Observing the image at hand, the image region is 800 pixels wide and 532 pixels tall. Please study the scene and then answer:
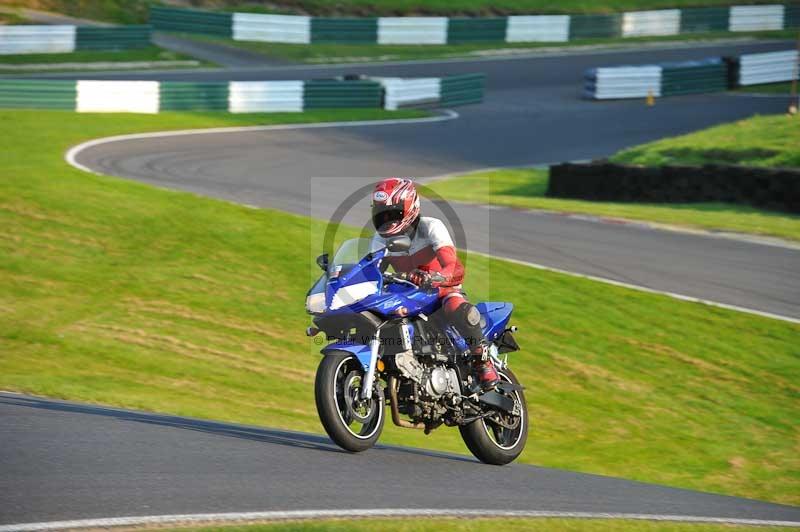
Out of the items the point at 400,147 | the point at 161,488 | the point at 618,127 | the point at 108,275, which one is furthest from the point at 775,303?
the point at 618,127

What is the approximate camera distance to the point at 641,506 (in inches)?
324

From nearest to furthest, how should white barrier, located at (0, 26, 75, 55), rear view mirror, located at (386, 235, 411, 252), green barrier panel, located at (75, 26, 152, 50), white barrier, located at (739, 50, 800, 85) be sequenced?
1. rear view mirror, located at (386, 235, 411, 252)
2. white barrier, located at (0, 26, 75, 55)
3. green barrier panel, located at (75, 26, 152, 50)
4. white barrier, located at (739, 50, 800, 85)

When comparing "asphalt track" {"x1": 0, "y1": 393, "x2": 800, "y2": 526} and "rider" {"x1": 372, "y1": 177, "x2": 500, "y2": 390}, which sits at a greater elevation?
"rider" {"x1": 372, "y1": 177, "x2": 500, "y2": 390}

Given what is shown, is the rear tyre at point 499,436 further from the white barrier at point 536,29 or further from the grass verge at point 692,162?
the white barrier at point 536,29

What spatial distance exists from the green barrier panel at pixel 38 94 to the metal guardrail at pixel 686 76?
19.0 meters

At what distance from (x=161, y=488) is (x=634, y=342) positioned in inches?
367

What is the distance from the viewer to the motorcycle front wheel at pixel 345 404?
8062 millimetres

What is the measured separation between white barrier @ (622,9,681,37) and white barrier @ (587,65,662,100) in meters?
12.8

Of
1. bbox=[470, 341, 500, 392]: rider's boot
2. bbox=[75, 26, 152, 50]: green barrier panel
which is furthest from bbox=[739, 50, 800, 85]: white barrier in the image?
bbox=[470, 341, 500, 392]: rider's boot

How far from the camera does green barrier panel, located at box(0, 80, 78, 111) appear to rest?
29625mm

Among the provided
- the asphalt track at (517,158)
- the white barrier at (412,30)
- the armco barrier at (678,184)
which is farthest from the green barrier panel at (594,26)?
the armco barrier at (678,184)

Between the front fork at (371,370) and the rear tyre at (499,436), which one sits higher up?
the front fork at (371,370)

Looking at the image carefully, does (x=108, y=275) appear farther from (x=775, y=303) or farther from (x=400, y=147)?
(x=400, y=147)

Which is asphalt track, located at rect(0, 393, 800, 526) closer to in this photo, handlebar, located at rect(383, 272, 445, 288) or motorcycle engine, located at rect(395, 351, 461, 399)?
motorcycle engine, located at rect(395, 351, 461, 399)
